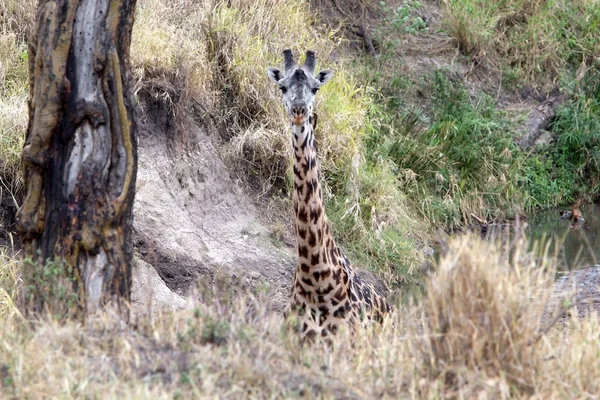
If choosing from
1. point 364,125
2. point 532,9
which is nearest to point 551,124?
point 532,9

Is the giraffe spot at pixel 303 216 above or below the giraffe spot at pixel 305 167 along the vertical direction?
below

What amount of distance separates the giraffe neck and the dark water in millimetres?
5698

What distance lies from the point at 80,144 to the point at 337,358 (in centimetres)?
191

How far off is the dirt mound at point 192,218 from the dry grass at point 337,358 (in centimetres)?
398

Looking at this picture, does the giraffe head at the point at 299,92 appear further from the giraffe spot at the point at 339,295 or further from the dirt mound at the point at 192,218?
the dirt mound at the point at 192,218

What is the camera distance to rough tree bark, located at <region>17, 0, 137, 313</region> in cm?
566

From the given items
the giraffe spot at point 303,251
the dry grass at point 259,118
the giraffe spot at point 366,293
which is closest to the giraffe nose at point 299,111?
the giraffe spot at point 303,251

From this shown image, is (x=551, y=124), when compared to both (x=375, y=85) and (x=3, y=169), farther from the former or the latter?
(x=3, y=169)

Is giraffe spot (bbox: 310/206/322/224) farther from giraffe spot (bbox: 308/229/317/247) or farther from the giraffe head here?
the giraffe head

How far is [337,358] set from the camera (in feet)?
17.1

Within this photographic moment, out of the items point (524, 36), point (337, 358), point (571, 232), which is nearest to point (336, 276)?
point (337, 358)

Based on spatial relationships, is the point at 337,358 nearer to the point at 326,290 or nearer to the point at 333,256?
the point at 326,290

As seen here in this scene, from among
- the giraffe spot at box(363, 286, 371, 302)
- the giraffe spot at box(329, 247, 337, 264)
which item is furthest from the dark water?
the giraffe spot at box(329, 247, 337, 264)

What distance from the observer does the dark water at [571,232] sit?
12070 millimetres
